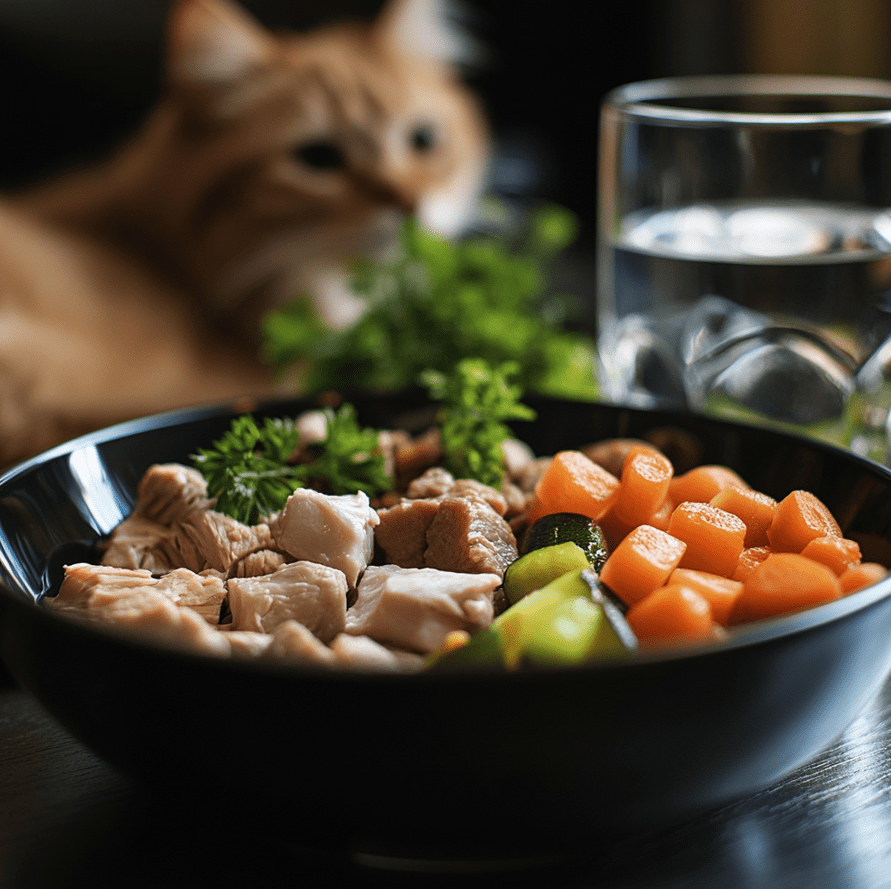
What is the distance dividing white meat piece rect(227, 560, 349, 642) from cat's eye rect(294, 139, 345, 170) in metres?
1.93

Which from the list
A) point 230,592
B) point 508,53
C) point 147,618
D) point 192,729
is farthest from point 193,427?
point 508,53

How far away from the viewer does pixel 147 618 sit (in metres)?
0.85

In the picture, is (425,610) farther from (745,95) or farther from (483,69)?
(483,69)

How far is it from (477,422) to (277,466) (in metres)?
0.27

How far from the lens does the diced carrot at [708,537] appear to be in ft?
3.28

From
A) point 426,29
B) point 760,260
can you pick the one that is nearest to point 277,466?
point 760,260

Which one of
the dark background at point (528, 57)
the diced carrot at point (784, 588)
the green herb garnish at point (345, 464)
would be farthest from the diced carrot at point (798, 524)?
the dark background at point (528, 57)

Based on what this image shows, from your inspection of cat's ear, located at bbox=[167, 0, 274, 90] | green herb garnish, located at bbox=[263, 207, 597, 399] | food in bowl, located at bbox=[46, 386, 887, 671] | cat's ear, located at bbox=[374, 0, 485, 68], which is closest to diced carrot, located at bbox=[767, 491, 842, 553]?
food in bowl, located at bbox=[46, 386, 887, 671]

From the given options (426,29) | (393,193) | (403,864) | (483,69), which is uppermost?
(426,29)

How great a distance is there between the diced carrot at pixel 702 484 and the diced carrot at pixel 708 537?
13cm

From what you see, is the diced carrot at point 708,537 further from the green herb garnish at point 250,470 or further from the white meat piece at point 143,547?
the white meat piece at point 143,547

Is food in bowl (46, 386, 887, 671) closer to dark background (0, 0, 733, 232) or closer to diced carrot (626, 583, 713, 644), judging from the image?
diced carrot (626, 583, 713, 644)

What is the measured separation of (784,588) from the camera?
0.88 meters

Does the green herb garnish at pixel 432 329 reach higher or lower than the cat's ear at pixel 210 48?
lower
